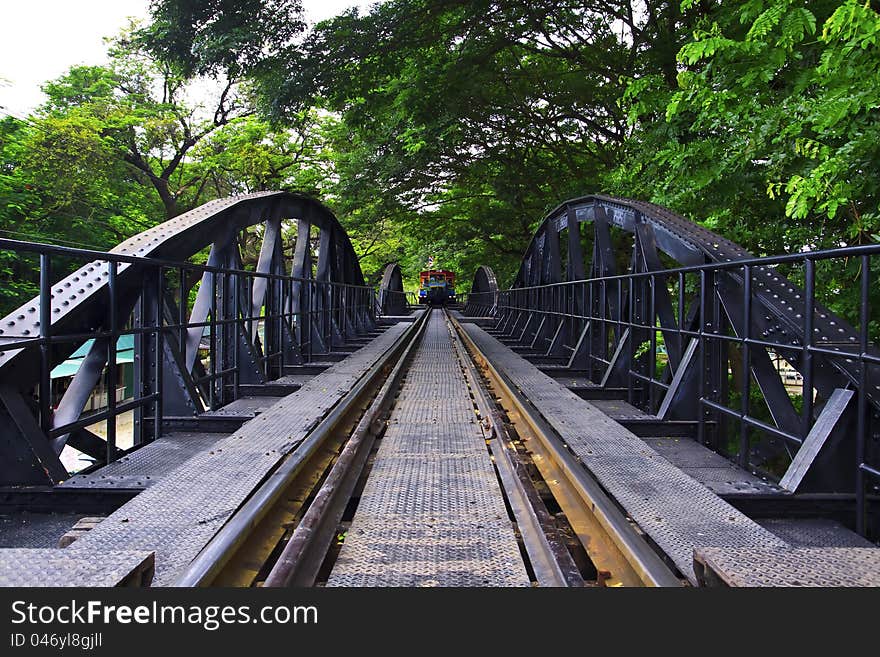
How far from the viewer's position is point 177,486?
314 cm

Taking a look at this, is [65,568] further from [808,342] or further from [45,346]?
[808,342]

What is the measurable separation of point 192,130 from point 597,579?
26777 millimetres

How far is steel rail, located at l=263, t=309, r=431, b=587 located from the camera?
2350 millimetres

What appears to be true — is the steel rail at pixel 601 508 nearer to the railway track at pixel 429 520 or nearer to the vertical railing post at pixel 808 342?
the railway track at pixel 429 520

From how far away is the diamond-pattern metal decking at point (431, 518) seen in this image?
2367 millimetres

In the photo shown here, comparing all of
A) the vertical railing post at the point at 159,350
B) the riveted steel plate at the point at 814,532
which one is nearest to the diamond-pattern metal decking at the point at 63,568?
the vertical railing post at the point at 159,350

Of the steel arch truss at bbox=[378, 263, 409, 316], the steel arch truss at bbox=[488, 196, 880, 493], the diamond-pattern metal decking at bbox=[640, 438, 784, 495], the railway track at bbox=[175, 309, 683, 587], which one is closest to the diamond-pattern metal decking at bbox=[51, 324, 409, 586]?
the railway track at bbox=[175, 309, 683, 587]

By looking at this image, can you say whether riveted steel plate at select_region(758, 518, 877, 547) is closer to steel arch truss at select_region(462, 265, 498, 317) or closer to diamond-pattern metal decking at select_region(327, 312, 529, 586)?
diamond-pattern metal decking at select_region(327, 312, 529, 586)

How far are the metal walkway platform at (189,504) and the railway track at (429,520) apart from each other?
10cm

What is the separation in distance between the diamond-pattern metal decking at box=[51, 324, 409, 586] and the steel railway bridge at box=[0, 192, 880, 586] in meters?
0.02

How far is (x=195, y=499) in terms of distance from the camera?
9.69 feet

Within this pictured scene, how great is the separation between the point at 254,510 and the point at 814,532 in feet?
9.44

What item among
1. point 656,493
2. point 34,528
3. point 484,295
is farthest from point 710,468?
point 484,295

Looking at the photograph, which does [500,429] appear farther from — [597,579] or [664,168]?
[664,168]
